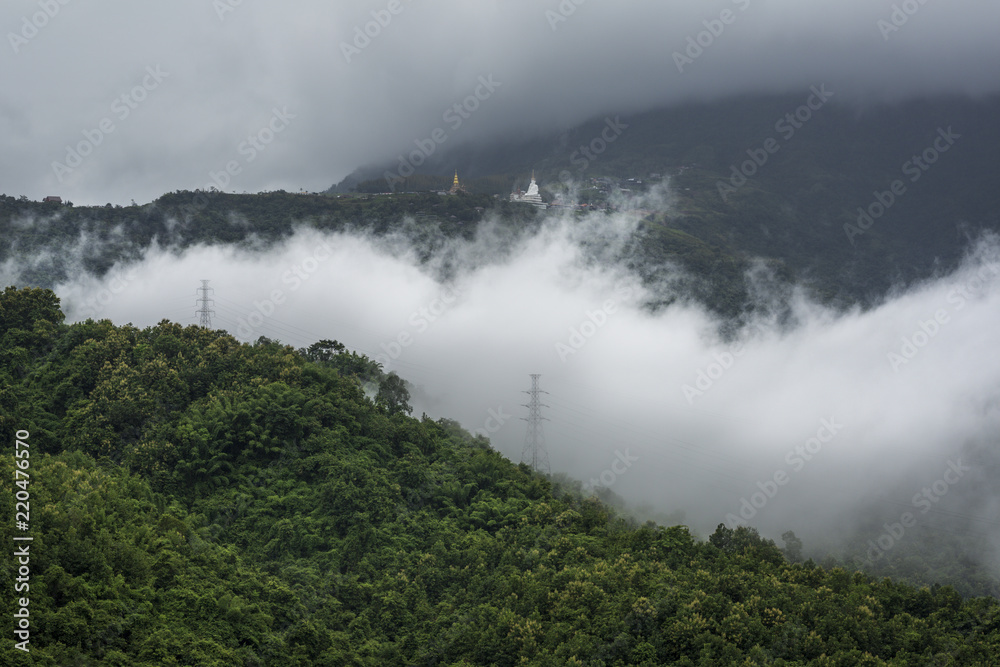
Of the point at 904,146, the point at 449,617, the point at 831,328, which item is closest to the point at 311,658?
the point at 449,617

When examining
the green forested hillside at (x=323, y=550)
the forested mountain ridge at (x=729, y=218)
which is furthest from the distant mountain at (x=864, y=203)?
the green forested hillside at (x=323, y=550)

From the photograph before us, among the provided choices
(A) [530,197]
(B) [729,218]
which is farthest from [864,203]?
(A) [530,197]

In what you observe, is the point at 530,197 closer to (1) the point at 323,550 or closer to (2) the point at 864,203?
(2) the point at 864,203

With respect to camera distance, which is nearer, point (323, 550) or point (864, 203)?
point (323, 550)

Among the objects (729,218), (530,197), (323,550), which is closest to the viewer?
(323,550)

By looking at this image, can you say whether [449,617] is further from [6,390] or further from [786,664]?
[6,390]

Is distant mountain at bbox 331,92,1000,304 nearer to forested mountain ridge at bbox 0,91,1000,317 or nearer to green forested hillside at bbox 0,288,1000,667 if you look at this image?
forested mountain ridge at bbox 0,91,1000,317

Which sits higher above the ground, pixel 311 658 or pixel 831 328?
pixel 831 328

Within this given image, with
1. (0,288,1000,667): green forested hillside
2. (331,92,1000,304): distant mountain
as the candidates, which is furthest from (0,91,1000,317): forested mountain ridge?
(0,288,1000,667): green forested hillside

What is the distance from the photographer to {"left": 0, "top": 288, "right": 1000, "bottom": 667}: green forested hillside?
28.3 m

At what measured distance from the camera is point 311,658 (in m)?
30.2

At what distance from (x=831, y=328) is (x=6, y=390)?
105449 millimetres

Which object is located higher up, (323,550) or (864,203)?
(864,203)

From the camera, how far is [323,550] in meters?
37.7
